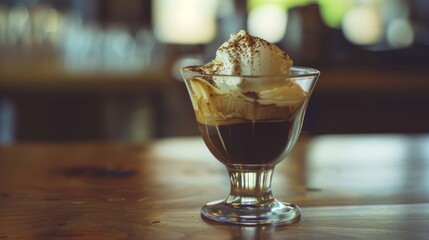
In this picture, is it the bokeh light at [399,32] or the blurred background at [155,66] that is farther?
the bokeh light at [399,32]

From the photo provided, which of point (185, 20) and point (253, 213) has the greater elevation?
point (185, 20)

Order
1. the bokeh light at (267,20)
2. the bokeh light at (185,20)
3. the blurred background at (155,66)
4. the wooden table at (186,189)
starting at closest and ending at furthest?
the wooden table at (186,189), the blurred background at (155,66), the bokeh light at (267,20), the bokeh light at (185,20)

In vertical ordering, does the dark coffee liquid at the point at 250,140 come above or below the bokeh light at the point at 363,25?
below

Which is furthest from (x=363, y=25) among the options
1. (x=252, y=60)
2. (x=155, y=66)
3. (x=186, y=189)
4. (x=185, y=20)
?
(x=252, y=60)

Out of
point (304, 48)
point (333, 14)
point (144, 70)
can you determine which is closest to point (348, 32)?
point (333, 14)

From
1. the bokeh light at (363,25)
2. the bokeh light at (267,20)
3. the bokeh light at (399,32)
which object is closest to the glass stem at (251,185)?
the bokeh light at (363,25)

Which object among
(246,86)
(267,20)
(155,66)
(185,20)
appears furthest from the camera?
(185,20)

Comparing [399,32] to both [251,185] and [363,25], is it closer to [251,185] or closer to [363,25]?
[363,25]

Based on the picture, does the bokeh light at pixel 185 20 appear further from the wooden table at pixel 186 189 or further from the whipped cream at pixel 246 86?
the whipped cream at pixel 246 86

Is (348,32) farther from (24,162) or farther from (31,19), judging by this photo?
(24,162)
